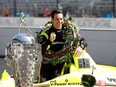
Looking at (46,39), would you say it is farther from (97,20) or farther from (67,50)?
(97,20)

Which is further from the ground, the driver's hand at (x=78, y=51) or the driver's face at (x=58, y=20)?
the driver's face at (x=58, y=20)

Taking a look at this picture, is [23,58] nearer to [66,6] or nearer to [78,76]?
[78,76]

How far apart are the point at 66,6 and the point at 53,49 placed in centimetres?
1666

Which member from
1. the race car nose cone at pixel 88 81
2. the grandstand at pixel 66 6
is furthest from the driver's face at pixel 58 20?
the grandstand at pixel 66 6

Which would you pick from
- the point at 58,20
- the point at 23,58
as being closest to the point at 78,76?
the point at 58,20

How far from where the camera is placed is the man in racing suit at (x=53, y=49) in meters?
5.94

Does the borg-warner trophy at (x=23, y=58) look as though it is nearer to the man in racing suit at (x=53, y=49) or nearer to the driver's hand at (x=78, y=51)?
the man in racing suit at (x=53, y=49)

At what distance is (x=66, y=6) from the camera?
74.1ft

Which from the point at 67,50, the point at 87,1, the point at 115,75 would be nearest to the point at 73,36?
the point at 67,50

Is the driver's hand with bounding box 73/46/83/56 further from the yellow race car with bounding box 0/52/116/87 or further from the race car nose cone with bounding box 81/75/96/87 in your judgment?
the race car nose cone with bounding box 81/75/96/87

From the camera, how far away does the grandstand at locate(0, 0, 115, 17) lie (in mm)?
21523

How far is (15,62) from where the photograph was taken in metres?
3.77

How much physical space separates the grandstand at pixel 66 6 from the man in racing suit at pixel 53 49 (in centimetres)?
1427

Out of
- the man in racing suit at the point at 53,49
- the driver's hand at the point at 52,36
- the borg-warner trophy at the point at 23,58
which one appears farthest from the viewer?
the man in racing suit at the point at 53,49
